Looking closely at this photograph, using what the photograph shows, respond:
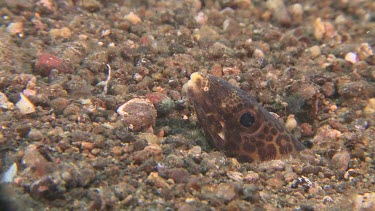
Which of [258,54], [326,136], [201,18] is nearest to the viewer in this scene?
[326,136]

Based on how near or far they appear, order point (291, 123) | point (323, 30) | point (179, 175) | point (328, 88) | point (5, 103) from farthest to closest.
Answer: point (323, 30) < point (328, 88) < point (291, 123) < point (5, 103) < point (179, 175)

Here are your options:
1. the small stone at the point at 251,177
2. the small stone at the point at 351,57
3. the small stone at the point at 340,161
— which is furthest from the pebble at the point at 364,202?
the small stone at the point at 351,57

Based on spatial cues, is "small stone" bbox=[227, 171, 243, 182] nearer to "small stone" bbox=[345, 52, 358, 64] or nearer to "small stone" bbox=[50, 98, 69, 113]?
"small stone" bbox=[50, 98, 69, 113]

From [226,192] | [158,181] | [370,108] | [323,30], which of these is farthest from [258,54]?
[158,181]

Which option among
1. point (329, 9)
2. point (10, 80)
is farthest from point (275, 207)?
point (329, 9)

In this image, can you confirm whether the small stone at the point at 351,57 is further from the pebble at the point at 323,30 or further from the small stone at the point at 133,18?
the small stone at the point at 133,18

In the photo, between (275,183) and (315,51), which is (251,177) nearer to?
(275,183)

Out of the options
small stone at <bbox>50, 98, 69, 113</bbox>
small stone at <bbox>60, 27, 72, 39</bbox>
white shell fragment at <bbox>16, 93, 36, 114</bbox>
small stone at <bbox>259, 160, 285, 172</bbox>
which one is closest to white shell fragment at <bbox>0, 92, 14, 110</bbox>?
white shell fragment at <bbox>16, 93, 36, 114</bbox>
